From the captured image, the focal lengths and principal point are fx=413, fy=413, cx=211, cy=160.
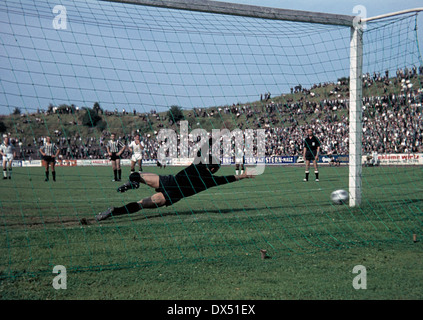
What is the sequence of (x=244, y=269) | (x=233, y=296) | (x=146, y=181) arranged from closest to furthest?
1. (x=233, y=296)
2. (x=244, y=269)
3. (x=146, y=181)

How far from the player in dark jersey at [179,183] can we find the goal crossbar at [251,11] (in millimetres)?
2592

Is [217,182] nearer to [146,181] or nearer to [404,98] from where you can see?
[146,181]

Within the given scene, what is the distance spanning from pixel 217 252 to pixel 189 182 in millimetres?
2126

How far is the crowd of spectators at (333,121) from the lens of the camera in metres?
11.1

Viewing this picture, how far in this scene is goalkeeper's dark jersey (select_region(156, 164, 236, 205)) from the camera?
24.1 ft

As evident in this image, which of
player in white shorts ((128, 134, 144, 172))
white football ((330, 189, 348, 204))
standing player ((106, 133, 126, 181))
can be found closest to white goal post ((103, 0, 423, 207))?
white football ((330, 189, 348, 204))

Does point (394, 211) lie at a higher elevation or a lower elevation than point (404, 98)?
→ lower

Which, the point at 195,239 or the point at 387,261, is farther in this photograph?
the point at 195,239

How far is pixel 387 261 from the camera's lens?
507 cm

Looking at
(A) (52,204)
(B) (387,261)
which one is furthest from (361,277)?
(A) (52,204)

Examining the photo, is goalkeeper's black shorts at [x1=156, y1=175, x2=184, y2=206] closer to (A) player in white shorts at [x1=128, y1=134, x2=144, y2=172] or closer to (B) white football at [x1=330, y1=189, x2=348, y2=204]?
(B) white football at [x1=330, y1=189, x2=348, y2=204]

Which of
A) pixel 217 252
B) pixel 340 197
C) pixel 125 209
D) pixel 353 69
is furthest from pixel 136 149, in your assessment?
pixel 217 252
